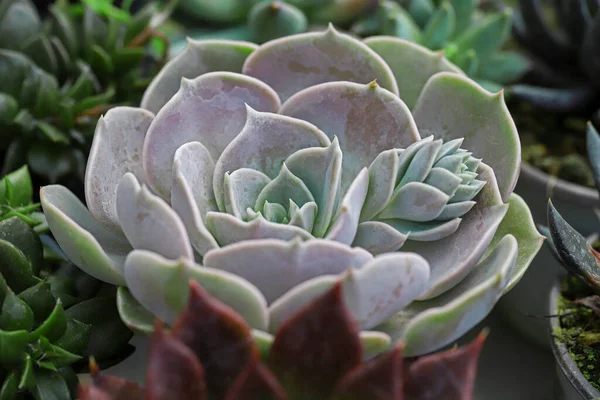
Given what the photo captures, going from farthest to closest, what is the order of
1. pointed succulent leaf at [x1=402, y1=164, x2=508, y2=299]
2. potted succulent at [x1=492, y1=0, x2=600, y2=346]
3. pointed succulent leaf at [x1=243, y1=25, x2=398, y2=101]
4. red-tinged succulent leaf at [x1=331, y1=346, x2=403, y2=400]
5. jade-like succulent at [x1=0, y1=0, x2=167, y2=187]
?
potted succulent at [x1=492, y1=0, x2=600, y2=346]
jade-like succulent at [x1=0, y1=0, x2=167, y2=187]
pointed succulent leaf at [x1=243, y1=25, x2=398, y2=101]
pointed succulent leaf at [x1=402, y1=164, x2=508, y2=299]
red-tinged succulent leaf at [x1=331, y1=346, x2=403, y2=400]

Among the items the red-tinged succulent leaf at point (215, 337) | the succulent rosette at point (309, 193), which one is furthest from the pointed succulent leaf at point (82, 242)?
the red-tinged succulent leaf at point (215, 337)

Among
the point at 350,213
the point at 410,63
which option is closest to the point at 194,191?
the point at 350,213

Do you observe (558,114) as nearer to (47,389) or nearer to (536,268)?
(536,268)

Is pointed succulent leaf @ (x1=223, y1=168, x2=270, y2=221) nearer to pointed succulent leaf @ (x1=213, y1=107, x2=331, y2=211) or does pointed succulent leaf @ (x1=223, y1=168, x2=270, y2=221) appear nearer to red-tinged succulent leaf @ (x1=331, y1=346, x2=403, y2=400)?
pointed succulent leaf @ (x1=213, y1=107, x2=331, y2=211)

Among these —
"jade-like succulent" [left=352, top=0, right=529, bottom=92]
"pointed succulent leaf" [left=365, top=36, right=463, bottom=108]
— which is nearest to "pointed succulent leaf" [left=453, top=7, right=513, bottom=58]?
"jade-like succulent" [left=352, top=0, right=529, bottom=92]

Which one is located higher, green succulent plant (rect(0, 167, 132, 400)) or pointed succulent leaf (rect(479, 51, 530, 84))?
green succulent plant (rect(0, 167, 132, 400))

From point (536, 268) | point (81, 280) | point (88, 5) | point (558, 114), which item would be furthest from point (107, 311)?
point (558, 114)

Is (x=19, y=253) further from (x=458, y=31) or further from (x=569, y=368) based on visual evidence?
(x=458, y=31)
